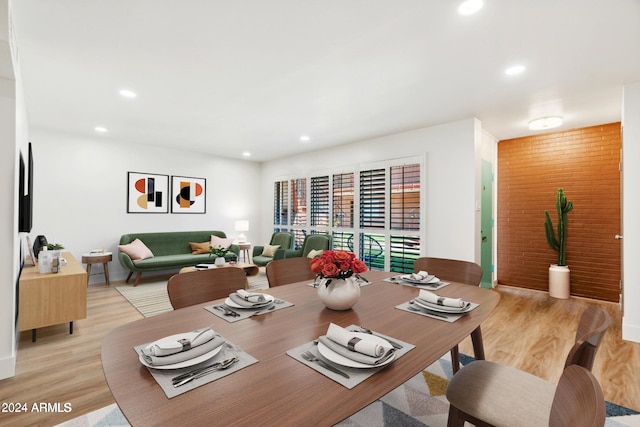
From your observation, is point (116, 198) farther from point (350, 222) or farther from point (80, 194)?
point (350, 222)

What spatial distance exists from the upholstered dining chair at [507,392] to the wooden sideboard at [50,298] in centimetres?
338

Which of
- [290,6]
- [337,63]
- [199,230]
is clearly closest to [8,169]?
[290,6]

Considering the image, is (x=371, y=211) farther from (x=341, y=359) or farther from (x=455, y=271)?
(x=341, y=359)

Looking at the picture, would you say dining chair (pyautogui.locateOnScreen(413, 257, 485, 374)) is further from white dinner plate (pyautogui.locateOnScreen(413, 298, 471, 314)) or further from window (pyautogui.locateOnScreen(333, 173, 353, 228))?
window (pyautogui.locateOnScreen(333, 173, 353, 228))

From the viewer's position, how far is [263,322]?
51.7 inches

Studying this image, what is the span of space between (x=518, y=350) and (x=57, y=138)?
22.0 feet

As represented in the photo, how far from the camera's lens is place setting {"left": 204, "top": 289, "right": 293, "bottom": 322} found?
139 centimetres

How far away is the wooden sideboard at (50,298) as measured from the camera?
2756mm

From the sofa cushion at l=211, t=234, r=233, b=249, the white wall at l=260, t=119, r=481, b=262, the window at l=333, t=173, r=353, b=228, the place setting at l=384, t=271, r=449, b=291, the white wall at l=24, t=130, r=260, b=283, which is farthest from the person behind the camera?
the sofa cushion at l=211, t=234, r=233, b=249

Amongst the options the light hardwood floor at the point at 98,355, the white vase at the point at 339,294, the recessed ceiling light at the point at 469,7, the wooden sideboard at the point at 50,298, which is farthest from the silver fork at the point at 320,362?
the wooden sideboard at the point at 50,298

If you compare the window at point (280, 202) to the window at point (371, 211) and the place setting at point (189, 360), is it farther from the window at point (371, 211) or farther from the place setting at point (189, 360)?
the place setting at point (189, 360)

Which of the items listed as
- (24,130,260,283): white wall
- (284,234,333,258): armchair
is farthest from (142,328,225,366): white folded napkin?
(24,130,260,283): white wall

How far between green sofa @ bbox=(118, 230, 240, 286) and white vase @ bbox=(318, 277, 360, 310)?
3.88 metres

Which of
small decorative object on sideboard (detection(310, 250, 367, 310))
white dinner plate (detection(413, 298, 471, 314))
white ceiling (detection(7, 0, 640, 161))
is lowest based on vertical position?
white dinner plate (detection(413, 298, 471, 314))
